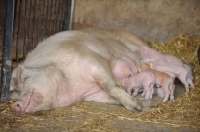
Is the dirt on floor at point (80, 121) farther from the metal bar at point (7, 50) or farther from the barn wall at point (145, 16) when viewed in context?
the barn wall at point (145, 16)

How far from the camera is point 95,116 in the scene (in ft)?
11.6

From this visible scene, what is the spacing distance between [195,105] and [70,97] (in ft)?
5.17

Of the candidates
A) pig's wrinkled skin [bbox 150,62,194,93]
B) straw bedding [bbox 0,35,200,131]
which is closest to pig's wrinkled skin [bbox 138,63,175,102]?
straw bedding [bbox 0,35,200,131]

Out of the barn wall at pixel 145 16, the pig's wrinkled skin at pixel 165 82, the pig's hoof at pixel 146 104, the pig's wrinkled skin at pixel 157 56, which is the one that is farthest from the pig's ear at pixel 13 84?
the barn wall at pixel 145 16

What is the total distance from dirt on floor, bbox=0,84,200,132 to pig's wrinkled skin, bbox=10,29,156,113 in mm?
129

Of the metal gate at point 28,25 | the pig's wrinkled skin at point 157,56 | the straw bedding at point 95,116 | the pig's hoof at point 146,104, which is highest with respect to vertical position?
the metal gate at point 28,25

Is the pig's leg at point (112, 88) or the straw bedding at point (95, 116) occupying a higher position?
the pig's leg at point (112, 88)

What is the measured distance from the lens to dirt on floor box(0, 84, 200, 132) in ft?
10.1

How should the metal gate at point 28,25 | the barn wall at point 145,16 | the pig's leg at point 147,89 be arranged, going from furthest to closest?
1. the barn wall at point 145,16
2. the pig's leg at point 147,89
3. the metal gate at point 28,25

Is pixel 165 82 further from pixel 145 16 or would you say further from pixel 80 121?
pixel 145 16

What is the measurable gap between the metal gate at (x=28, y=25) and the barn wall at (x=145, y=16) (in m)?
0.38

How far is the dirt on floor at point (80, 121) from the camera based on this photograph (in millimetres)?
3084

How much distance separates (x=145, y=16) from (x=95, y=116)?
3.68 meters

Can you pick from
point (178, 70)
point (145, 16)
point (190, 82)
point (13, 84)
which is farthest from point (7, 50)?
point (145, 16)
